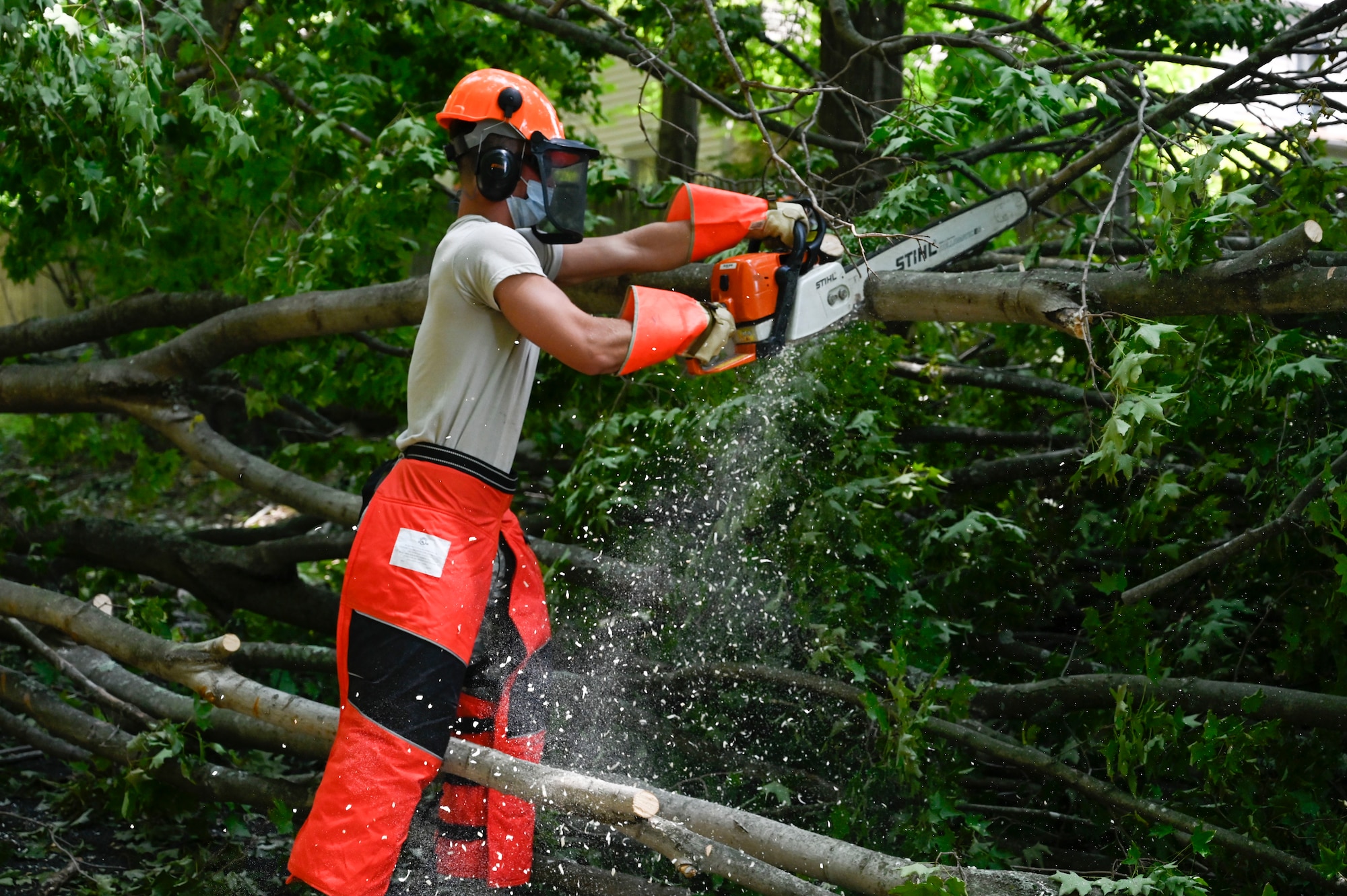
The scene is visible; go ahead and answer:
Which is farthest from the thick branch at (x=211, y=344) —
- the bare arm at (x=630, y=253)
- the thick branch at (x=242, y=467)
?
the bare arm at (x=630, y=253)

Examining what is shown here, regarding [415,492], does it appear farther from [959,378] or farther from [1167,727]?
[959,378]

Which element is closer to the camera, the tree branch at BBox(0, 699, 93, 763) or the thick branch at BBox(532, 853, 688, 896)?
the thick branch at BBox(532, 853, 688, 896)

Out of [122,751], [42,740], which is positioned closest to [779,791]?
[122,751]

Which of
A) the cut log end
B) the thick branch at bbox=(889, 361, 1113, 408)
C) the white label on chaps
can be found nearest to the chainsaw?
the white label on chaps

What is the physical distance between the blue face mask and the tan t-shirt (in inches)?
1.8

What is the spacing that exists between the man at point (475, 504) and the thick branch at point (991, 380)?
5.79ft

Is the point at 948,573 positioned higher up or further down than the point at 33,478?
higher up

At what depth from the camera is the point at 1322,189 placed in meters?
3.51

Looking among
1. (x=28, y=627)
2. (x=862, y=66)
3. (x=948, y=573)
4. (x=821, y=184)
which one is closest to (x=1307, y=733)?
(x=948, y=573)

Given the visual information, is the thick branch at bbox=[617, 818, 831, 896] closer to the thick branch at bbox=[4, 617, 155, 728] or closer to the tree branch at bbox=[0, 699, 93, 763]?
the thick branch at bbox=[4, 617, 155, 728]

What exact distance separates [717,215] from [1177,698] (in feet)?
6.67

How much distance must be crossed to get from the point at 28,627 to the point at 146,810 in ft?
3.95

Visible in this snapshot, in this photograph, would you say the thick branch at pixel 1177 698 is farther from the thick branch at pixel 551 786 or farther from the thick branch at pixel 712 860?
the thick branch at pixel 551 786

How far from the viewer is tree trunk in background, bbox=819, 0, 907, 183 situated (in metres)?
5.61
